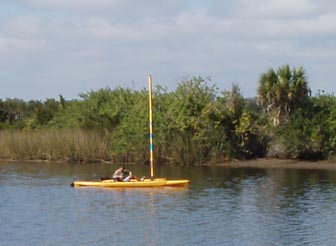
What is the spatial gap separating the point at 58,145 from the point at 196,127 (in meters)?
9.91

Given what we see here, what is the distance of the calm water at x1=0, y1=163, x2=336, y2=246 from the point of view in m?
24.6

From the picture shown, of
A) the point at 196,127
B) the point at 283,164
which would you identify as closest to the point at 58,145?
the point at 196,127

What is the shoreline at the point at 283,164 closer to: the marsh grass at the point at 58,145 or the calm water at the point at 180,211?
the calm water at the point at 180,211

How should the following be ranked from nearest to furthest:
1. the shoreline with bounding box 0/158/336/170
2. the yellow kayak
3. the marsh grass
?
the yellow kayak
the shoreline with bounding box 0/158/336/170
the marsh grass

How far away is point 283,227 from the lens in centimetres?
2616

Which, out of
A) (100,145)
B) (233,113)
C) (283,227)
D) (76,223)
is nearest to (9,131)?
(100,145)

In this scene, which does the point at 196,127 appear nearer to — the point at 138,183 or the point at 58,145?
the point at 58,145

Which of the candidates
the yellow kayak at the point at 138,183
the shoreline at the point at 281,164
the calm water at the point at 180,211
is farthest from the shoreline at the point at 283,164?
the yellow kayak at the point at 138,183

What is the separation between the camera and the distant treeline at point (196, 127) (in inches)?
1922

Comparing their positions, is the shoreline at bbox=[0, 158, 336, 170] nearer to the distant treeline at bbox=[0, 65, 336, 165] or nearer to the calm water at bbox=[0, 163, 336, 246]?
the distant treeline at bbox=[0, 65, 336, 165]

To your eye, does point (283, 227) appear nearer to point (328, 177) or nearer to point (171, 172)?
point (328, 177)

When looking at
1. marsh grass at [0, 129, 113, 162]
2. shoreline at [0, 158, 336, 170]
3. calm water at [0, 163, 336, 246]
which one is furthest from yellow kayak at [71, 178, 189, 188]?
marsh grass at [0, 129, 113, 162]

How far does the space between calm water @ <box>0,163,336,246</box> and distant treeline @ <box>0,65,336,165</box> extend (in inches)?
210

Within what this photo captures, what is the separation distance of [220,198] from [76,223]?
309 inches
